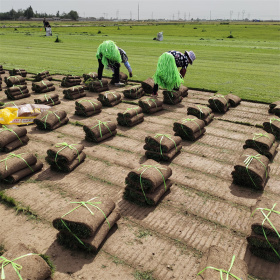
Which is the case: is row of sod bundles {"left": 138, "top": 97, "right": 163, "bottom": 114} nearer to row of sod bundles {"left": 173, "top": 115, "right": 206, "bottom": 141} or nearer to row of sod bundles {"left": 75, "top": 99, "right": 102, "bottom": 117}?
row of sod bundles {"left": 75, "top": 99, "right": 102, "bottom": 117}

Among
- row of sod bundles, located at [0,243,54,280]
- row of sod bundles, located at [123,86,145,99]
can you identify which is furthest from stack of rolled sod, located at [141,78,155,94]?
row of sod bundles, located at [0,243,54,280]

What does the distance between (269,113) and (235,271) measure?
33.1 ft

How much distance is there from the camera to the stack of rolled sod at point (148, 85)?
50.1ft

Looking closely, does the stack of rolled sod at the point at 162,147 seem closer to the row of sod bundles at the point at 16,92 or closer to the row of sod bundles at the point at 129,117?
the row of sod bundles at the point at 129,117

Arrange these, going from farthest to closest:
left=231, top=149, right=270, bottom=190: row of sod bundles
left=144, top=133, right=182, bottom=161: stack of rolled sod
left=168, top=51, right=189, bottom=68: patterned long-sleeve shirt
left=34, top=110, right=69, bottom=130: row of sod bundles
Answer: left=168, top=51, right=189, bottom=68: patterned long-sleeve shirt, left=34, top=110, right=69, bottom=130: row of sod bundles, left=144, top=133, right=182, bottom=161: stack of rolled sod, left=231, top=149, right=270, bottom=190: row of sod bundles

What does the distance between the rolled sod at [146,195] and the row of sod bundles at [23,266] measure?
2.60 m

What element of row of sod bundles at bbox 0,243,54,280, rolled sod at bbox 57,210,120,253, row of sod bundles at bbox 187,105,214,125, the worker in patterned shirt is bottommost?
rolled sod at bbox 57,210,120,253

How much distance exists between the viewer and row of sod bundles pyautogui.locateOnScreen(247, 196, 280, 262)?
5.13 m

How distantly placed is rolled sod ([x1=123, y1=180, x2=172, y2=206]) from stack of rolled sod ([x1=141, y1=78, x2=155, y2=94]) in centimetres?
931

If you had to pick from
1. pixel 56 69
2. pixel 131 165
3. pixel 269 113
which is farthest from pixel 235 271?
pixel 56 69

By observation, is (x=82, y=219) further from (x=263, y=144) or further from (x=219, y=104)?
(x=219, y=104)

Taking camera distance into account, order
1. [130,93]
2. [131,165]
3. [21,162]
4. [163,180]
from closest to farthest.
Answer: [163,180] < [21,162] < [131,165] < [130,93]

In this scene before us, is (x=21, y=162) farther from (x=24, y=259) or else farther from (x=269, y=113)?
(x=269, y=113)

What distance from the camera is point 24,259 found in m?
4.50
